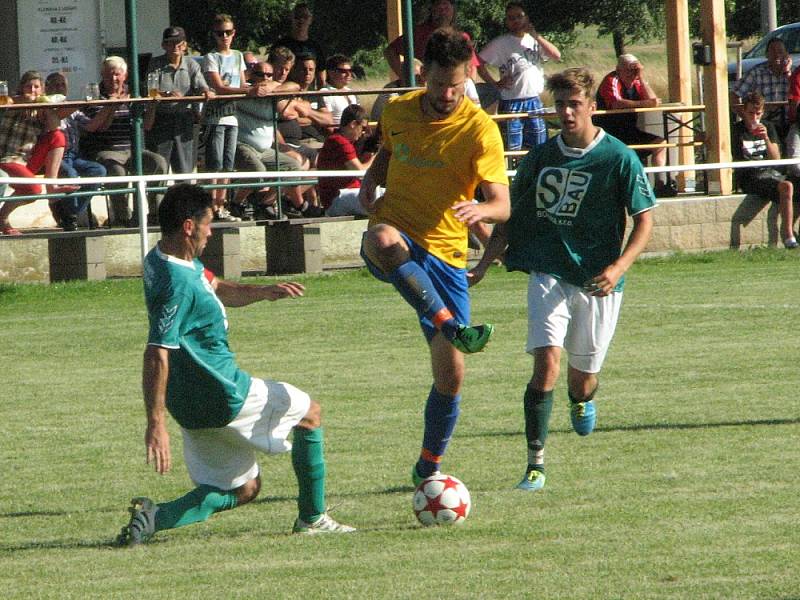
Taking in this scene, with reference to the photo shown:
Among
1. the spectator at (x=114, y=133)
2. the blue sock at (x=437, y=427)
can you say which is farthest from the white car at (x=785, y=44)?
the blue sock at (x=437, y=427)

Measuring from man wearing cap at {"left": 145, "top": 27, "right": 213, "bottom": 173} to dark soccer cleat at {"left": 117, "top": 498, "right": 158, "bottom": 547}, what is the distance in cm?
1023

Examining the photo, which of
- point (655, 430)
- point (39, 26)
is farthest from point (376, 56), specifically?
point (655, 430)

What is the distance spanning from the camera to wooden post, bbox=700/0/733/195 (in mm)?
20125

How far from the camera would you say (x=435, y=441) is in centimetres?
734

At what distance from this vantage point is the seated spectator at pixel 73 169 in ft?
54.2

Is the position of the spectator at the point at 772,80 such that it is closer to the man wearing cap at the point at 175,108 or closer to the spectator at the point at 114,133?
the man wearing cap at the point at 175,108

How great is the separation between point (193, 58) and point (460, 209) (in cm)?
1039

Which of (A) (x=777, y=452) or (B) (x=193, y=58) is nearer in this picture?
(A) (x=777, y=452)

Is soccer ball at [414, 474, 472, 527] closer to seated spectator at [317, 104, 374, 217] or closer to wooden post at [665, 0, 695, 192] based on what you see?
seated spectator at [317, 104, 374, 217]

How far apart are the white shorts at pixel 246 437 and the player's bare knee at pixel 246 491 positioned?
3 centimetres

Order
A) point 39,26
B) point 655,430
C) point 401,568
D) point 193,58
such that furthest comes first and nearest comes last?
point 39,26 < point 193,58 < point 655,430 < point 401,568

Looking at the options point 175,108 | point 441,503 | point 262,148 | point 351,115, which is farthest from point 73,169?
point 441,503

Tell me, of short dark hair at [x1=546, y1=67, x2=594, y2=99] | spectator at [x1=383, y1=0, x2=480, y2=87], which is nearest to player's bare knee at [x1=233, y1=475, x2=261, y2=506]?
short dark hair at [x1=546, y1=67, x2=594, y2=99]

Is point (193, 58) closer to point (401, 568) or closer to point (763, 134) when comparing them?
point (763, 134)
